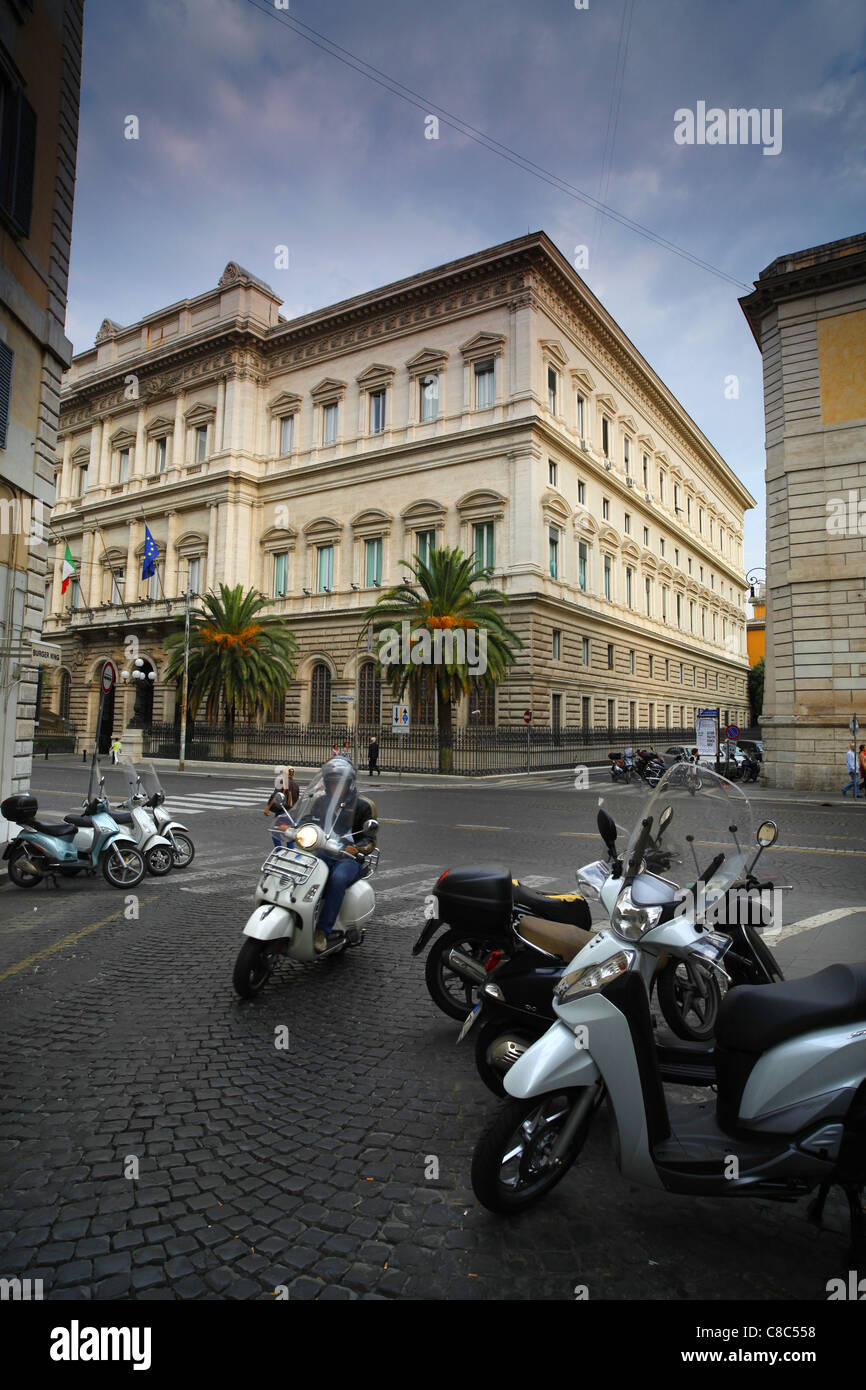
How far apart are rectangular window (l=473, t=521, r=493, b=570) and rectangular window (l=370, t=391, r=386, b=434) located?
27.0 ft

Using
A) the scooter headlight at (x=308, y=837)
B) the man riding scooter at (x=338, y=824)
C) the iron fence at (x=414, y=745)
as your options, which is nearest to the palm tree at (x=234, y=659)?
the iron fence at (x=414, y=745)

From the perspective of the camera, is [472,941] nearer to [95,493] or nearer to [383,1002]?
[383,1002]

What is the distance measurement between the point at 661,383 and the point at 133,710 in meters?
37.0

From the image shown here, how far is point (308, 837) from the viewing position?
505 centimetres

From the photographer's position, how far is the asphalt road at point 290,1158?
7.49 feet

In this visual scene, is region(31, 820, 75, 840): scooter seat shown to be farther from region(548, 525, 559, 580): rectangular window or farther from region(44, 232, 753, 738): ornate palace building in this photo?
region(548, 525, 559, 580): rectangular window

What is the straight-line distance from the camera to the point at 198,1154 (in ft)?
9.62

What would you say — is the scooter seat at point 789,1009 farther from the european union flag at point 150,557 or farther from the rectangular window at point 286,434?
the rectangular window at point 286,434

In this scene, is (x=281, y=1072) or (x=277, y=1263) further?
(x=281, y=1072)

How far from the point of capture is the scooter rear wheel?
8.07 metres

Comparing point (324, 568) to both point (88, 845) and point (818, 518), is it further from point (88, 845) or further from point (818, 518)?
point (88, 845)

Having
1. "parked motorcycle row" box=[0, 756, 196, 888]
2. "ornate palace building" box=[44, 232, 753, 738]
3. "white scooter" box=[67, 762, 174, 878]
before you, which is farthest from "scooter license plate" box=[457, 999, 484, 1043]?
"ornate palace building" box=[44, 232, 753, 738]

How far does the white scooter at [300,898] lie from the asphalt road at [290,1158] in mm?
230
